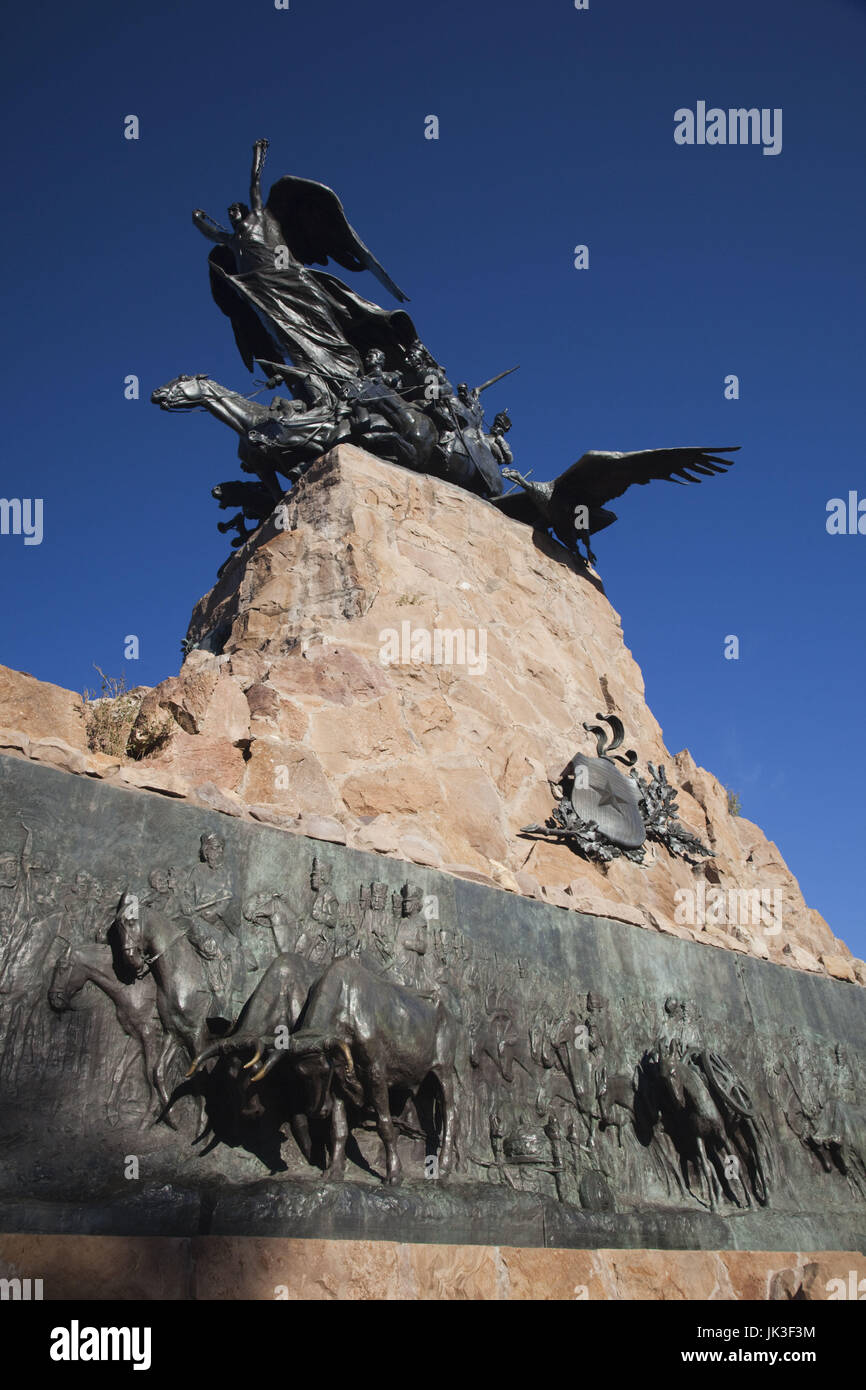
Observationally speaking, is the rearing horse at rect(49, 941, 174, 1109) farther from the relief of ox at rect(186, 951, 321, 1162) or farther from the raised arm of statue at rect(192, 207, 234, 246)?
the raised arm of statue at rect(192, 207, 234, 246)

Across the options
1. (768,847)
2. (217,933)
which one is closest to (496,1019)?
(217,933)

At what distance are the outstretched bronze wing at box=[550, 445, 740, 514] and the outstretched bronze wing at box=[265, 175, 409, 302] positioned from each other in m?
3.58

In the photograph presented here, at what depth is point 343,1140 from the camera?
19.1 feet

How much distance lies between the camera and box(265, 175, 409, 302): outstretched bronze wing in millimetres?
14680

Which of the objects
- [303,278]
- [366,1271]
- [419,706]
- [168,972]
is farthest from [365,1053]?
[303,278]

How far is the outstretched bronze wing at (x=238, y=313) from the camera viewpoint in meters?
15.4

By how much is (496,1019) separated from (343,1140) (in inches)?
69.3

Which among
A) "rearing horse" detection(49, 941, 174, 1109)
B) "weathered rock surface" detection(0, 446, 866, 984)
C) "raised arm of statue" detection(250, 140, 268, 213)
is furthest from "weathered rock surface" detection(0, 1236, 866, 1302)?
"raised arm of statue" detection(250, 140, 268, 213)

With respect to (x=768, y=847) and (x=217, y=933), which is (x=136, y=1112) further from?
(x=768, y=847)

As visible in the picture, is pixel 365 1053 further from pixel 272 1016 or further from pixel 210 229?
pixel 210 229

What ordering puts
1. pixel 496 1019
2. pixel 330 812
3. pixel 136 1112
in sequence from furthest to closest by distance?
1. pixel 330 812
2. pixel 496 1019
3. pixel 136 1112

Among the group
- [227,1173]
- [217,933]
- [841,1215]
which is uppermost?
[217,933]

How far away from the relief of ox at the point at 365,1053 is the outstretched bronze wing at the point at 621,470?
959 centimetres
